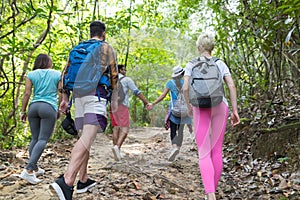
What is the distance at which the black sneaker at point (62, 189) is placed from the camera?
2377 millimetres

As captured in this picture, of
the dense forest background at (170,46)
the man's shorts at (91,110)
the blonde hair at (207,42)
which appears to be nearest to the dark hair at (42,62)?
the dense forest background at (170,46)

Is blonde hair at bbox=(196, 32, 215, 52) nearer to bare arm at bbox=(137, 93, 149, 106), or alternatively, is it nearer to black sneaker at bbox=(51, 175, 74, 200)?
bare arm at bbox=(137, 93, 149, 106)

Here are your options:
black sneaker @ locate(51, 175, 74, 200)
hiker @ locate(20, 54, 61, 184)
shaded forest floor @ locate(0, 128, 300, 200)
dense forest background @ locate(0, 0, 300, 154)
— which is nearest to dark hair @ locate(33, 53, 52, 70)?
hiker @ locate(20, 54, 61, 184)

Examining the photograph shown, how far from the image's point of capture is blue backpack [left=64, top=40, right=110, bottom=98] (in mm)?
2355

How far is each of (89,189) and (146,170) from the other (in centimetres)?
84

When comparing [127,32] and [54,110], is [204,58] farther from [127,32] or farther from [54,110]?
[127,32]

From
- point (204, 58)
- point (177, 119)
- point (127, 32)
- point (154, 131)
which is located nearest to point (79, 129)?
point (154, 131)

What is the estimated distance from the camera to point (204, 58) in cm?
Result: 285

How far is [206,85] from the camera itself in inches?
104

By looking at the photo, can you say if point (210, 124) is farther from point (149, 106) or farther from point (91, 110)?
point (91, 110)

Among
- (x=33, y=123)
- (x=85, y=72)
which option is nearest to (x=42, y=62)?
(x=33, y=123)

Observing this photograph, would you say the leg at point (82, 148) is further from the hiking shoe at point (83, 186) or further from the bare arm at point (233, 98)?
the bare arm at point (233, 98)

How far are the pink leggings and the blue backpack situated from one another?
0.98m

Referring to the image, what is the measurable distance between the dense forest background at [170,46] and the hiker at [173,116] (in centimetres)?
8
